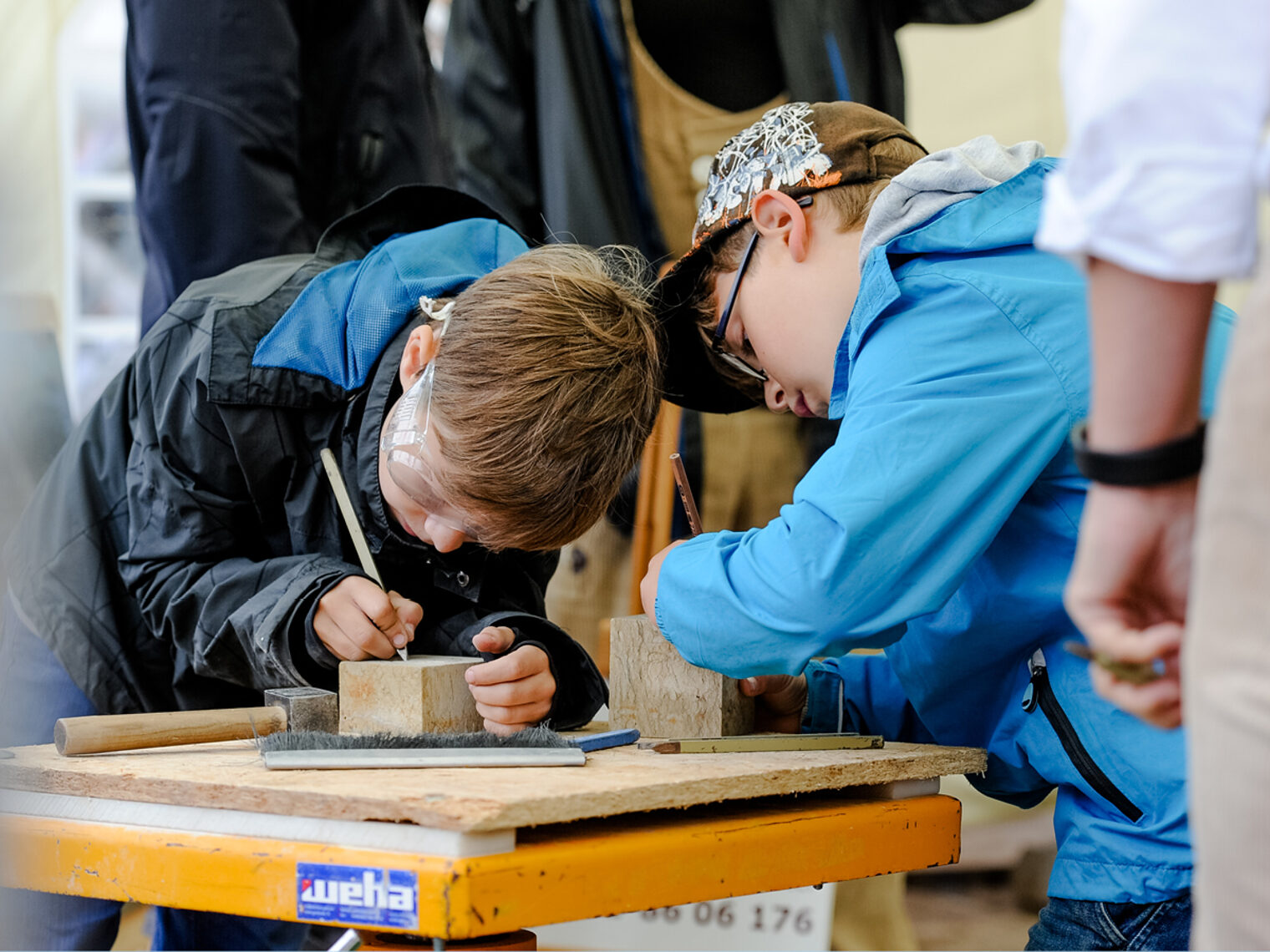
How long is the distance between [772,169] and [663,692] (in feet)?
2.00

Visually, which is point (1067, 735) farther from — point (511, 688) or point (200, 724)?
point (200, 724)

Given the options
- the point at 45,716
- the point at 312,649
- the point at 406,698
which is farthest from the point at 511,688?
the point at 45,716

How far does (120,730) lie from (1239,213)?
40.5 inches

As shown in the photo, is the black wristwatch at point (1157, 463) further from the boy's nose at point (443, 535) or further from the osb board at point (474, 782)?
the boy's nose at point (443, 535)

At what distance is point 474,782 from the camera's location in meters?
0.97

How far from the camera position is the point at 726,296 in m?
1.51

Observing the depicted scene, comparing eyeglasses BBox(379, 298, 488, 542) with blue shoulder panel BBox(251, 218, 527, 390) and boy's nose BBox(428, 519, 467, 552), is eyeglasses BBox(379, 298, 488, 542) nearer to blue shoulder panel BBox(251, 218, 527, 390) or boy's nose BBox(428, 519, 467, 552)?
boy's nose BBox(428, 519, 467, 552)

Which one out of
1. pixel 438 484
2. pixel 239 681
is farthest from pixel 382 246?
pixel 239 681

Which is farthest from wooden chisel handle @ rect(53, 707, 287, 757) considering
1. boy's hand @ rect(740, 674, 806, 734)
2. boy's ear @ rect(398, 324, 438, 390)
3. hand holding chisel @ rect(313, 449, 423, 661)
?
boy's hand @ rect(740, 674, 806, 734)

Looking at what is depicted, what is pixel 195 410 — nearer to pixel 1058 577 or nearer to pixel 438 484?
pixel 438 484

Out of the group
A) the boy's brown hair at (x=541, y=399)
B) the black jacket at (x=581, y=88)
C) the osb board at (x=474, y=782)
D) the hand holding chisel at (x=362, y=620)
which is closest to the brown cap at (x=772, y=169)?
the boy's brown hair at (x=541, y=399)

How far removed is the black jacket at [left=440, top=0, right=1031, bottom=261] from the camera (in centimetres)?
249

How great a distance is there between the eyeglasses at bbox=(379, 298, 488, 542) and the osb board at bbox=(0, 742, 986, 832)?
33 cm

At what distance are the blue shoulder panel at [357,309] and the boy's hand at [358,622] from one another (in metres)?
0.29
